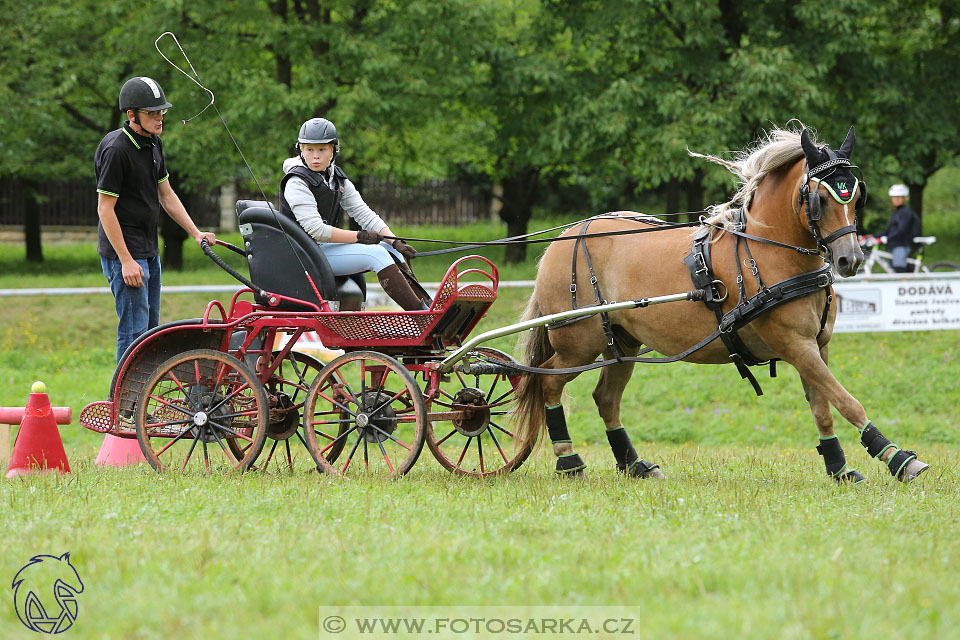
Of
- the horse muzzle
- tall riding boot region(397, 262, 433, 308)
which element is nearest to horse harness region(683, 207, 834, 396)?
the horse muzzle

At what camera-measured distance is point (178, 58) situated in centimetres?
1975

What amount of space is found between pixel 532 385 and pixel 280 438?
1707mm

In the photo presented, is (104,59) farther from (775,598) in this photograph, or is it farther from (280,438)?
(775,598)

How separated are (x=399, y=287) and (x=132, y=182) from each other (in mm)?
1903

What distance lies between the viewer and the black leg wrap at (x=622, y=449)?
24.4ft

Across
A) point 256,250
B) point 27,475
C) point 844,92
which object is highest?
point 844,92

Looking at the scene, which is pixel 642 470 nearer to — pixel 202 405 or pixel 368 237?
pixel 368 237

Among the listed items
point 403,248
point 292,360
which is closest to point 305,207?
point 403,248

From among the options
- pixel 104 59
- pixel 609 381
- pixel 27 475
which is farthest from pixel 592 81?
pixel 27 475

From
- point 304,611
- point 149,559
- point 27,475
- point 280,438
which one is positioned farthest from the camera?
point 280,438

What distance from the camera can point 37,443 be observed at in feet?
22.6

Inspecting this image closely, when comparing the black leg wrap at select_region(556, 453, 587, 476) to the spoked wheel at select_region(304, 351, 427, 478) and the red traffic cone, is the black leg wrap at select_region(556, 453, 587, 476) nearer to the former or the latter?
the spoked wheel at select_region(304, 351, 427, 478)

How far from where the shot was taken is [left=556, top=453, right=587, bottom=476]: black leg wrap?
7082mm

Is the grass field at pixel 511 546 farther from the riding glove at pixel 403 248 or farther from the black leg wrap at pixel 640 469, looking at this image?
the riding glove at pixel 403 248
